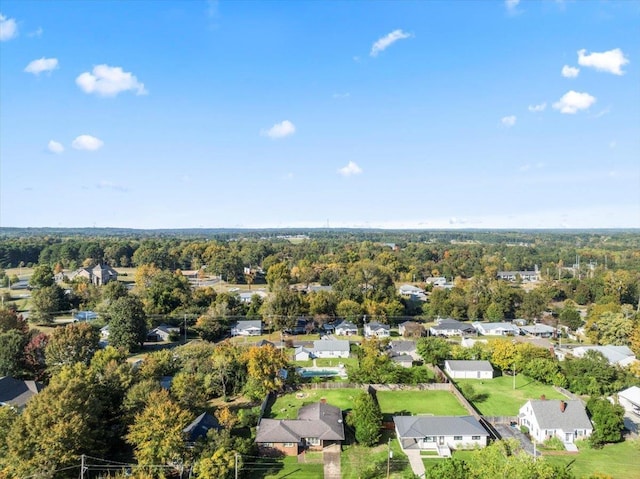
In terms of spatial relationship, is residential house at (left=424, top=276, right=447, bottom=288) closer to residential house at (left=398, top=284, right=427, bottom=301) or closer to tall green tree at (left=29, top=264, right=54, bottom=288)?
residential house at (left=398, top=284, right=427, bottom=301)

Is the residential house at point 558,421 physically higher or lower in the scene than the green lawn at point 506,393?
higher

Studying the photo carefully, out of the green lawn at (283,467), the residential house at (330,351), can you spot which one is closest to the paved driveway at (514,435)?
the green lawn at (283,467)

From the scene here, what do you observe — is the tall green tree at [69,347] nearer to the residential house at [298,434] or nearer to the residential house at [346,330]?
the residential house at [298,434]

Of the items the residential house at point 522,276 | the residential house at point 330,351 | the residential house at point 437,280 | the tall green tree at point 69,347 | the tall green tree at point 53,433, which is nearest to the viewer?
the tall green tree at point 53,433

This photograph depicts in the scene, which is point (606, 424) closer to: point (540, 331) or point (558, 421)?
point (558, 421)

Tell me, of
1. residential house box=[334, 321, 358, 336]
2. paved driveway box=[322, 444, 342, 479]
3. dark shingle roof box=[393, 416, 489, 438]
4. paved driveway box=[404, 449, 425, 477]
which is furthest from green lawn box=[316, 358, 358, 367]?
paved driveway box=[404, 449, 425, 477]

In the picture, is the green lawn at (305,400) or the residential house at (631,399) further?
the residential house at (631,399)

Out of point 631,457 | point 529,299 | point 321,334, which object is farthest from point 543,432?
point 529,299

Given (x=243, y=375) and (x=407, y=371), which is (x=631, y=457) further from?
(x=243, y=375)

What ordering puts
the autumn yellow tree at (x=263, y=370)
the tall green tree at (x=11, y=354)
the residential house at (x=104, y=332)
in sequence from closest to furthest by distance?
the autumn yellow tree at (x=263, y=370)
the tall green tree at (x=11, y=354)
the residential house at (x=104, y=332)
